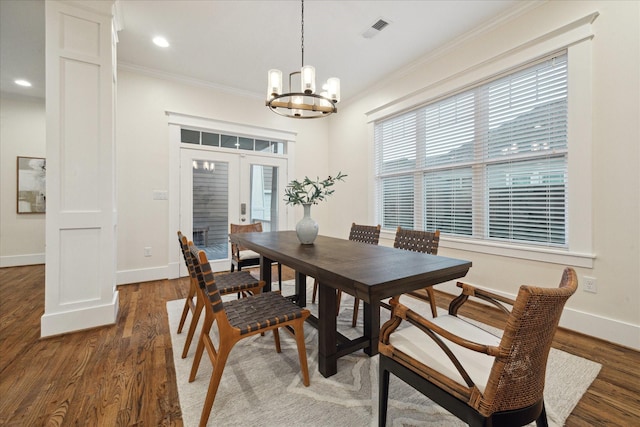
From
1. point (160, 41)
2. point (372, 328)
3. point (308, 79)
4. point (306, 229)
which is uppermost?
point (160, 41)

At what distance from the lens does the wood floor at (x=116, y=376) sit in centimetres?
140

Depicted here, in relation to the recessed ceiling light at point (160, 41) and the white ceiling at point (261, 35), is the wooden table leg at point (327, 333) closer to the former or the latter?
the white ceiling at point (261, 35)

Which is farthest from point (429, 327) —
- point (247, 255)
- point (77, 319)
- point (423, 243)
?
point (77, 319)

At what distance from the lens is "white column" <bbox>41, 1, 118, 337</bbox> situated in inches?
89.6

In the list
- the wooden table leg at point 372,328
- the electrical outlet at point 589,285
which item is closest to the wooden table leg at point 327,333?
the wooden table leg at point 372,328

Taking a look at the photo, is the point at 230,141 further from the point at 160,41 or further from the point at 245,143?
the point at 160,41

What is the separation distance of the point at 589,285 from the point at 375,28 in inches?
123

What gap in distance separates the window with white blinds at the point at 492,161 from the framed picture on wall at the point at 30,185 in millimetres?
6174

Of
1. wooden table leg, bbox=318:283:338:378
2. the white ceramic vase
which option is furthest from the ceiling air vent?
wooden table leg, bbox=318:283:338:378

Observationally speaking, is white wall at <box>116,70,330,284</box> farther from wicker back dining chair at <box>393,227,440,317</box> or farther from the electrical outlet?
the electrical outlet

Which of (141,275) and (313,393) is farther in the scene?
(141,275)

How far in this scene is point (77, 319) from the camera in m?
2.35

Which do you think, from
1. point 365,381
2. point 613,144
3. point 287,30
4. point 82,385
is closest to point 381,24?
point 287,30

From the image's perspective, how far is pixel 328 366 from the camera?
5.55 feet
